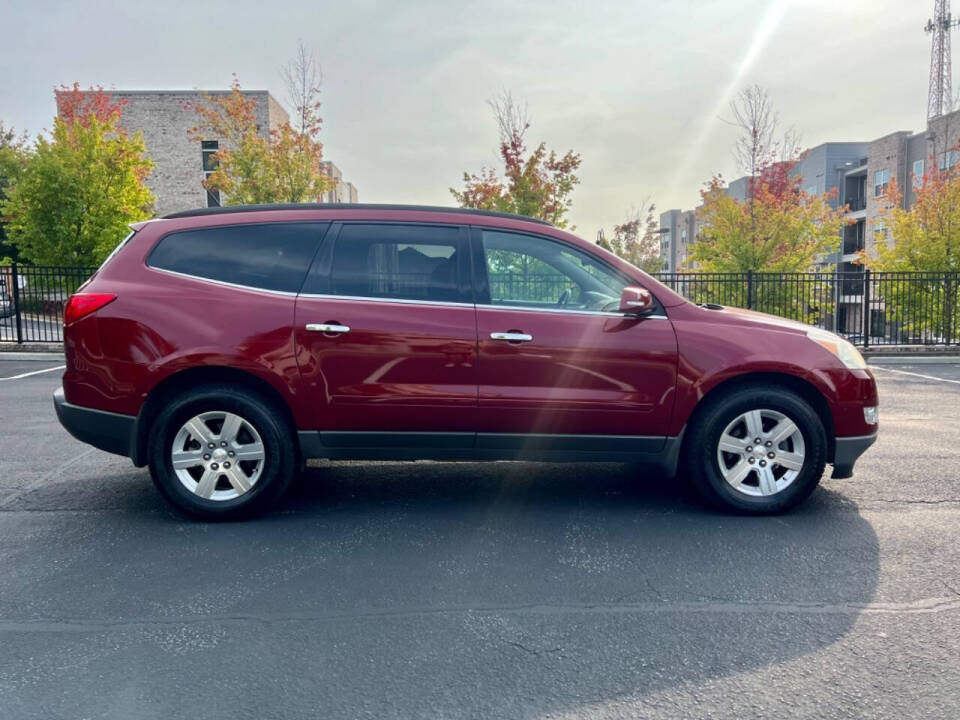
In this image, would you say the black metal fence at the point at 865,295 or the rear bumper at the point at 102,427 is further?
the black metal fence at the point at 865,295

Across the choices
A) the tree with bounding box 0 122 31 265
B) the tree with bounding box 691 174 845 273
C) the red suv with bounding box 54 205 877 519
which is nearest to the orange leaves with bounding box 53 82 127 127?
the tree with bounding box 0 122 31 265

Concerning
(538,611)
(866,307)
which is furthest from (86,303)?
(866,307)

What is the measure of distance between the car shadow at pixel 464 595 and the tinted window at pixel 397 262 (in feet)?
4.63

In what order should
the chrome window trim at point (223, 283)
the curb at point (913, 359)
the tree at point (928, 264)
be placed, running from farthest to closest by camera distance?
the tree at point (928, 264)
the curb at point (913, 359)
the chrome window trim at point (223, 283)

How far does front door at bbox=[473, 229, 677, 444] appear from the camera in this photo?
4.53 meters

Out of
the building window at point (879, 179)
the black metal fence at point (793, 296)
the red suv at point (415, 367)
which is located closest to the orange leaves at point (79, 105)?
the black metal fence at point (793, 296)

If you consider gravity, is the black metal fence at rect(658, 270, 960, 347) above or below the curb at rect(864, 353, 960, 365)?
Answer: above

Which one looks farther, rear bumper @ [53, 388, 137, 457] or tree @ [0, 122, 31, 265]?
tree @ [0, 122, 31, 265]

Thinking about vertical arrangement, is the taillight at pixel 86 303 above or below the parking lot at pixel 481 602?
above

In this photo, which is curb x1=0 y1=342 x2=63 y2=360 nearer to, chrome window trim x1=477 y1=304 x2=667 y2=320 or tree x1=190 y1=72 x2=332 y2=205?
tree x1=190 y1=72 x2=332 y2=205

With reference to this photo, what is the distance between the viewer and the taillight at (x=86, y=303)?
15.0 feet

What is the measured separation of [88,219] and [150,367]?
18491mm

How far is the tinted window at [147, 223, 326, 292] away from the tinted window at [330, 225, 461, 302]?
0.22m

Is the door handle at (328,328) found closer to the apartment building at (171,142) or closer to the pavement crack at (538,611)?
the pavement crack at (538,611)
